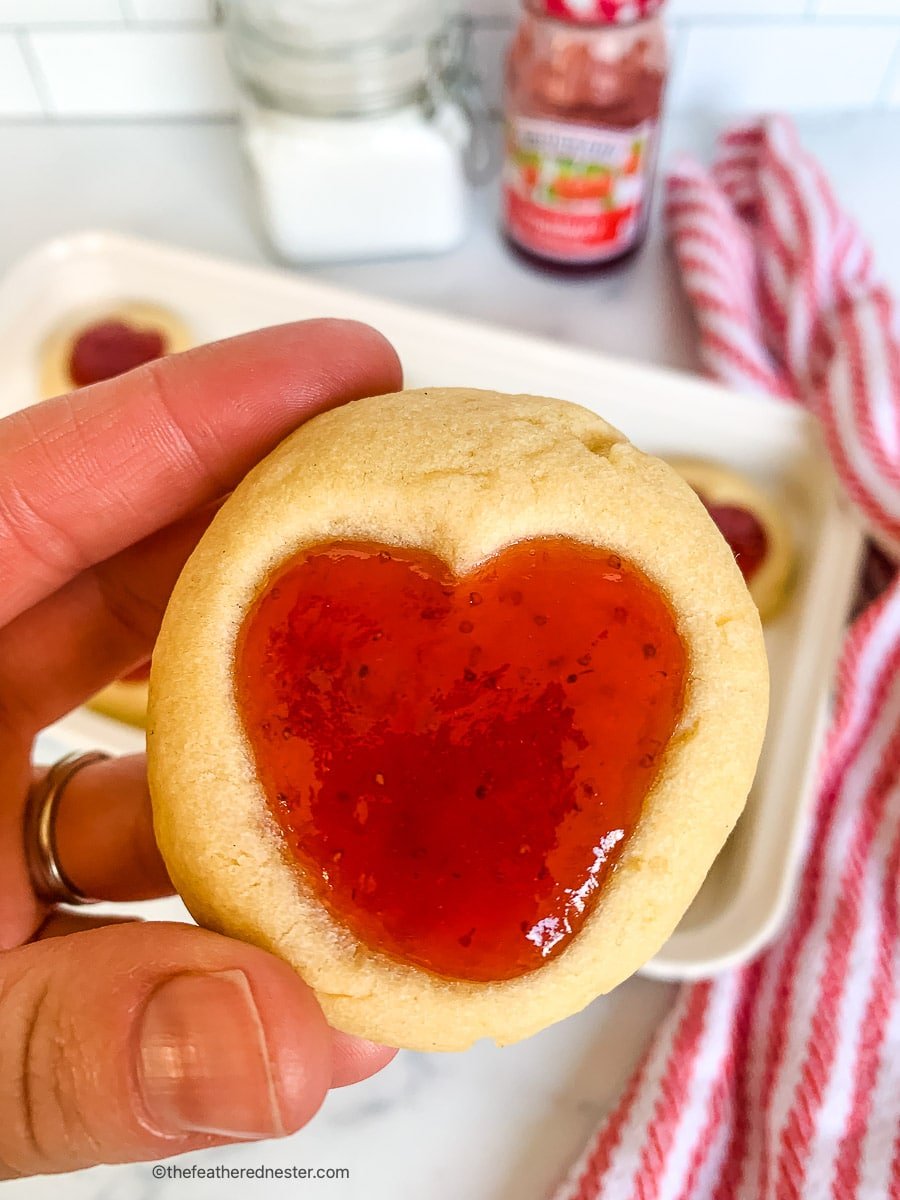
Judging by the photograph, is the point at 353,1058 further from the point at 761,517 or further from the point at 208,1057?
the point at 761,517

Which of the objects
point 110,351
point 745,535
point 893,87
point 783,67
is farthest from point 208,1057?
point 893,87

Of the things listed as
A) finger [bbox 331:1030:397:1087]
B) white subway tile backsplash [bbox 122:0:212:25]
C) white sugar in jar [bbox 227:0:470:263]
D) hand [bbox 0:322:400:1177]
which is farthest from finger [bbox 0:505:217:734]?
white subway tile backsplash [bbox 122:0:212:25]

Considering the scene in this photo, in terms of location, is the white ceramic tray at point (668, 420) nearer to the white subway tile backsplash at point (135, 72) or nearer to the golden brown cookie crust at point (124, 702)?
the golden brown cookie crust at point (124, 702)

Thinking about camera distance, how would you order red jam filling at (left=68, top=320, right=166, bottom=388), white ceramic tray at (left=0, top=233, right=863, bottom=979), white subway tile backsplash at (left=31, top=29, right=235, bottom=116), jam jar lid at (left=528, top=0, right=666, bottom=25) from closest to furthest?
1. white ceramic tray at (left=0, top=233, right=863, bottom=979)
2. jam jar lid at (left=528, top=0, right=666, bottom=25)
3. red jam filling at (left=68, top=320, right=166, bottom=388)
4. white subway tile backsplash at (left=31, top=29, right=235, bottom=116)

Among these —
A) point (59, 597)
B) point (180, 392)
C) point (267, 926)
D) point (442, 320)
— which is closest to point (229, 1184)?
point (267, 926)

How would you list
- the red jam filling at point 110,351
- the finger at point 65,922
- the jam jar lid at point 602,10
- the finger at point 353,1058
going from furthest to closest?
the red jam filling at point 110,351 < the jam jar lid at point 602,10 < the finger at point 65,922 < the finger at point 353,1058

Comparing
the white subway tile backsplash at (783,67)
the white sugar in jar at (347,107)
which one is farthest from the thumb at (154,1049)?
the white subway tile backsplash at (783,67)

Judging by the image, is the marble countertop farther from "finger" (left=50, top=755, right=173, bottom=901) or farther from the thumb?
the thumb
